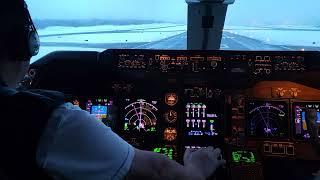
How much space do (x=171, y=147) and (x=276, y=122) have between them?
2.67ft

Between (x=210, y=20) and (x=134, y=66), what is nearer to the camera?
(x=134, y=66)

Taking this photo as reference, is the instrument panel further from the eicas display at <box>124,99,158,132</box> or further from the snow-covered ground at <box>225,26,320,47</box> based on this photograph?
the snow-covered ground at <box>225,26,320,47</box>

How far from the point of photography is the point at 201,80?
3.34 meters

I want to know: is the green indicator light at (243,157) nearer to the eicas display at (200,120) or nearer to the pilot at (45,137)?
the eicas display at (200,120)

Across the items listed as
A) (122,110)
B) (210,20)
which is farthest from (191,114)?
(210,20)

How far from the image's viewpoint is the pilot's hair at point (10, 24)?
1074 mm

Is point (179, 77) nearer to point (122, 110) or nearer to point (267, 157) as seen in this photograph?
point (122, 110)

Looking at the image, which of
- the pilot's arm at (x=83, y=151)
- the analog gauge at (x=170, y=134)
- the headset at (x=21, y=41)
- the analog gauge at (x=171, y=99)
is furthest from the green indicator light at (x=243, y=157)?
the headset at (x=21, y=41)

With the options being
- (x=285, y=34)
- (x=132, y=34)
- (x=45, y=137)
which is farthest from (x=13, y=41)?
(x=285, y=34)

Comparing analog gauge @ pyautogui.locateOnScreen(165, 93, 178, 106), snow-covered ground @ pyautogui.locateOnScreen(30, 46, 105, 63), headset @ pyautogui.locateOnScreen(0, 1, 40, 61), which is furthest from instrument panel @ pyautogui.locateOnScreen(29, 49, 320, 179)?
headset @ pyautogui.locateOnScreen(0, 1, 40, 61)

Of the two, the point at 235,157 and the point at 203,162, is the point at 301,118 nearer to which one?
the point at 235,157

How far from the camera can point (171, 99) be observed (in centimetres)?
333

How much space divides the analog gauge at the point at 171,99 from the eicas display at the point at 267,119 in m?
0.55

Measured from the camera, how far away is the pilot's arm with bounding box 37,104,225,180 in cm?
101
